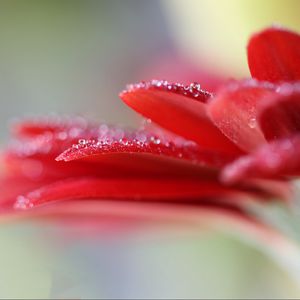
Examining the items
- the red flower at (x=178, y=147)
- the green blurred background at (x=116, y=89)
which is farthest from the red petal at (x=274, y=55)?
the green blurred background at (x=116, y=89)

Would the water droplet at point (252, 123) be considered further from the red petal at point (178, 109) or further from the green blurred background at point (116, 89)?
the green blurred background at point (116, 89)

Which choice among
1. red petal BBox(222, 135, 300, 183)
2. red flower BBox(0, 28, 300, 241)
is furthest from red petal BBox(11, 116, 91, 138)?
red petal BBox(222, 135, 300, 183)

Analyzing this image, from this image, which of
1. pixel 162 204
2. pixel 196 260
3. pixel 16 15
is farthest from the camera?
pixel 16 15

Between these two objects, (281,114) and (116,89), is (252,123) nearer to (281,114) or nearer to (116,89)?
(281,114)

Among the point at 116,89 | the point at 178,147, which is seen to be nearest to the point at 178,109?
the point at 178,147

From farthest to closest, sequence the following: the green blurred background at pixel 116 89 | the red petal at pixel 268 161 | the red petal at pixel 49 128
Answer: the green blurred background at pixel 116 89, the red petal at pixel 49 128, the red petal at pixel 268 161

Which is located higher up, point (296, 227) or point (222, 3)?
point (222, 3)

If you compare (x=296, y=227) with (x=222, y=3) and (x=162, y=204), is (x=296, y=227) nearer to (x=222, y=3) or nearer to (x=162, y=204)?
(x=162, y=204)

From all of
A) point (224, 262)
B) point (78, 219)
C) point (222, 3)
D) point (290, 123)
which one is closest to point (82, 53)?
point (222, 3)
